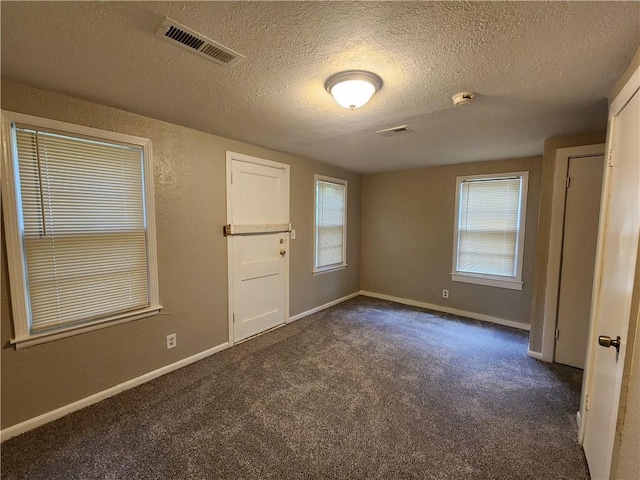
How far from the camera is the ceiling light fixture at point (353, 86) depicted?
1.55 metres

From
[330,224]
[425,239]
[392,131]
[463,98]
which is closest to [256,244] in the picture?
[330,224]

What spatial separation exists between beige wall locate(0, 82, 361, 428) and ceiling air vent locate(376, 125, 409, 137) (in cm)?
134

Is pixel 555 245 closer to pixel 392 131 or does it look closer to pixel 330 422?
pixel 392 131

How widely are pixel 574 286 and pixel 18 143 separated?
4.42 m

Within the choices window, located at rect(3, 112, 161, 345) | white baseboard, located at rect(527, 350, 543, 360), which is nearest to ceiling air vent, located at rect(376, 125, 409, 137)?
window, located at rect(3, 112, 161, 345)

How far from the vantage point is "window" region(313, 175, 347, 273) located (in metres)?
4.11

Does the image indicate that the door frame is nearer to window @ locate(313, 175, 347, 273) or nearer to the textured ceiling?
the textured ceiling

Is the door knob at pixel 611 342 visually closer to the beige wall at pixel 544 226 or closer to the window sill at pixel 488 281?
the beige wall at pixel 544 226

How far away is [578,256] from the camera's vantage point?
8.30 ft

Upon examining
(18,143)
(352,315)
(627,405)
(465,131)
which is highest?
(465,131)

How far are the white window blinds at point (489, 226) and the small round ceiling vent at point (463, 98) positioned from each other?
2.32 m

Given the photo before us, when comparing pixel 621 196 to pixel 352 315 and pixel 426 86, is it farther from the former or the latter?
pixel 352 315

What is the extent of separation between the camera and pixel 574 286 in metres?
2.56

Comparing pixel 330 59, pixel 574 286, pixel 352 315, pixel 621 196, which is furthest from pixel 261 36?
pixel 352 315
